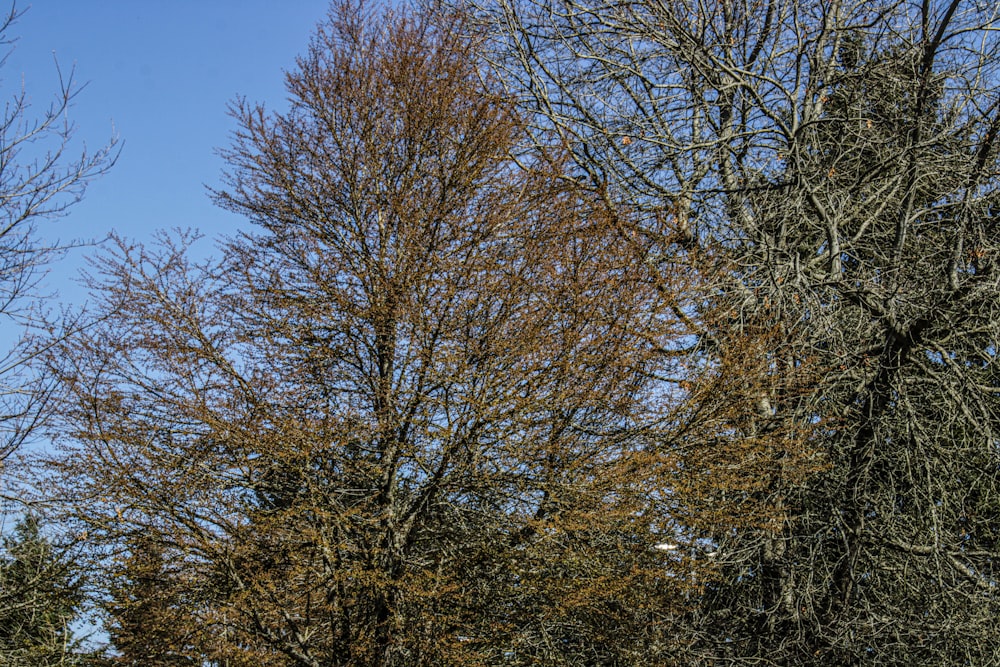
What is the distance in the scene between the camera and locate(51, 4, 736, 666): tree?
6.34 metres

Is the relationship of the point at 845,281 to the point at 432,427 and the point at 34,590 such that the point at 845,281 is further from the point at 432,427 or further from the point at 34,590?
the point at 34,590

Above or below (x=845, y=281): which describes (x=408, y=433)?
below

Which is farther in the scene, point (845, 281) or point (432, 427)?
point (845, 281)

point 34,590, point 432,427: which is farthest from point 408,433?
point 34,590

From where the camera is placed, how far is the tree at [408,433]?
6.34 metres

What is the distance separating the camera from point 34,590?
25.0 feet

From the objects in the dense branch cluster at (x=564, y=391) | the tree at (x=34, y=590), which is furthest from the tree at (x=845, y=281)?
the tree at (x=34, y=590)

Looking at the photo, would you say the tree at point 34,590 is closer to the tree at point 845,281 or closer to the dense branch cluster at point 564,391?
the dense branch cluster at point 564,391

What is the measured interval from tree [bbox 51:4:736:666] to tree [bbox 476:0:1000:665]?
43.7 inches

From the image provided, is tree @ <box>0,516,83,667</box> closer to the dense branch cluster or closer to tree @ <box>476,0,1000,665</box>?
the dense branch cluster

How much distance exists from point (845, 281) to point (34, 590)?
26.0 feet

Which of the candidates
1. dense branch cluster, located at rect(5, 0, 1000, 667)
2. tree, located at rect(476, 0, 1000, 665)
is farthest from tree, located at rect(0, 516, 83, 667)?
tree, located at rect(476, 0, 1000, 665)

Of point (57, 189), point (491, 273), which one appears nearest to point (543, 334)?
point (491, 273)

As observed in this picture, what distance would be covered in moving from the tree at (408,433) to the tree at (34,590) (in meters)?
0.94
